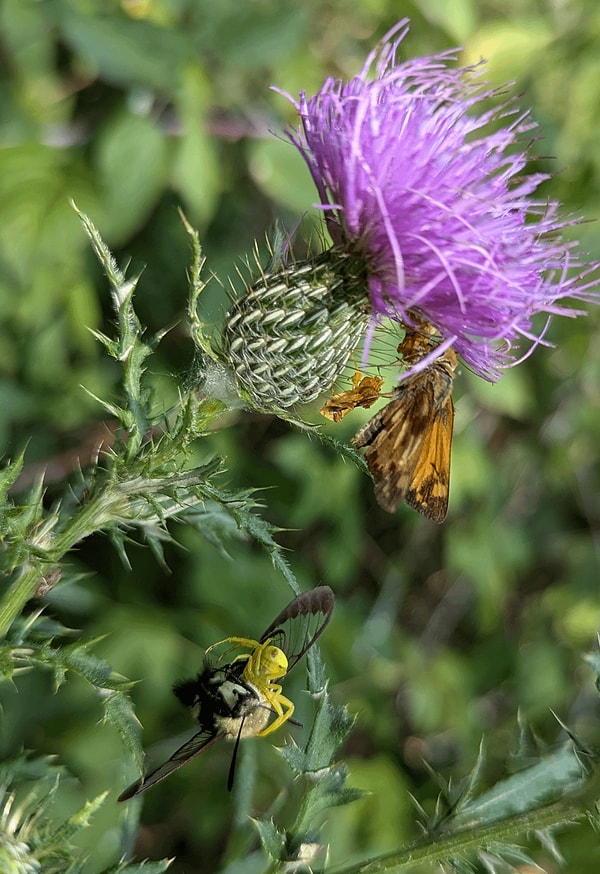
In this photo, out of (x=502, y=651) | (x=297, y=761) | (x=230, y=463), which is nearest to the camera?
(x=297, y=761)

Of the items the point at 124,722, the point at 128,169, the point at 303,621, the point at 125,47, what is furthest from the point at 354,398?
the point at 125,47

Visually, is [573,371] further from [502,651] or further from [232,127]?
[232,127]

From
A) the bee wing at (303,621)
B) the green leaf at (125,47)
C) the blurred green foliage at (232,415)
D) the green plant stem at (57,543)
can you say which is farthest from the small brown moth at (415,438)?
the green leaf at (125,47)

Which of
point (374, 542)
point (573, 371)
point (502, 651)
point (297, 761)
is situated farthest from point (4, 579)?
point (573, 371)

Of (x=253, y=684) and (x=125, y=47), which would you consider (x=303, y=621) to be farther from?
(x=125, y=47)

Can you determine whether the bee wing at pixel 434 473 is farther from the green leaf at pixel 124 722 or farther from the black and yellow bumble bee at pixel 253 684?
the green leaf at pixel 124 722

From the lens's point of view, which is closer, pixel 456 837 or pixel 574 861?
pixel 456 837

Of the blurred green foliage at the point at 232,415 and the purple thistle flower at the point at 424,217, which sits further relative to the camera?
the blurred green foliage at the point at 232,415
